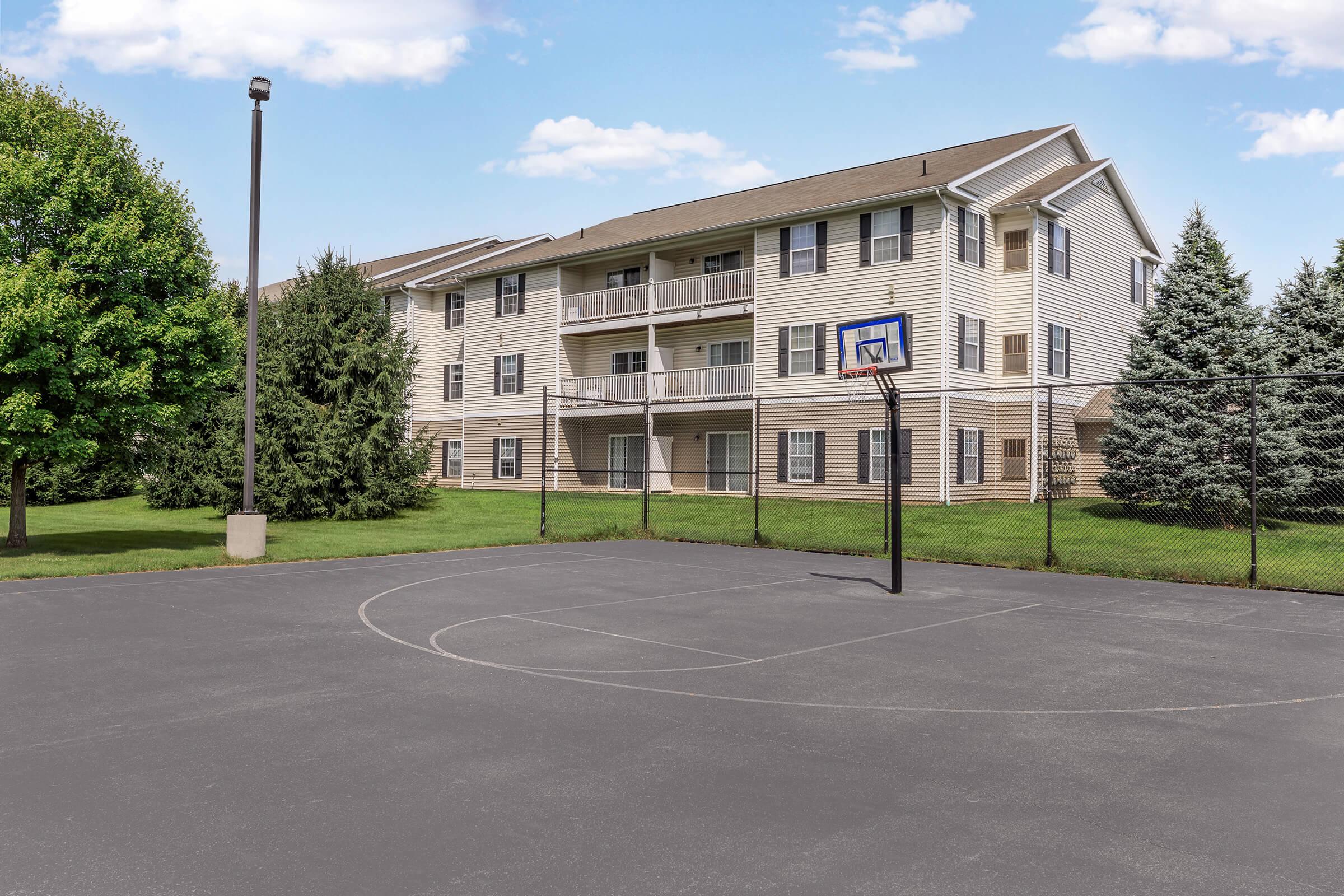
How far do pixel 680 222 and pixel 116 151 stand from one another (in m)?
20.1

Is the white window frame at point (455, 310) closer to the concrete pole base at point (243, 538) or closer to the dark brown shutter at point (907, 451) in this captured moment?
the dark brown shutter at point (907, 451)

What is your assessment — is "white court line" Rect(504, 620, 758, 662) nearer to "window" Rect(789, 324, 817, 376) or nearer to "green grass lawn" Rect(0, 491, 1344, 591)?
"green grass lawn" Rect(0, 491, 1344, 591)

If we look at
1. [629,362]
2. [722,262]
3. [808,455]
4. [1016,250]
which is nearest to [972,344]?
[1016,250]

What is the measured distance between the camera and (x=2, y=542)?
63.6 ft

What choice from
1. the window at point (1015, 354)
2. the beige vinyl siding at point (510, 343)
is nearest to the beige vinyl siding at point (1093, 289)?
the window at point (1015, 354)

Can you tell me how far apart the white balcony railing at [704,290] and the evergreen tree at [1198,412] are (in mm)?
11812

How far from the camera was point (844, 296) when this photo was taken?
28641 millimetres

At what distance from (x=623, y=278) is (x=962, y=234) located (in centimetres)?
1315

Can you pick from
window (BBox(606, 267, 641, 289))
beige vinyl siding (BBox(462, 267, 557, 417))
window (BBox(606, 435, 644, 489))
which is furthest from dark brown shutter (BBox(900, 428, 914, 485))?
beige vinyl siding (BBox(462, 267, 557, 417))

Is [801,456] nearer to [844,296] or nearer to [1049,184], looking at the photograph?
[844,296]

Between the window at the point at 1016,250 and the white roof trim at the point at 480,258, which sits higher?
the white roof trim at the point at 480,258

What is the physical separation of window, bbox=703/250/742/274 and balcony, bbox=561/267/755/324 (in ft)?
1.36

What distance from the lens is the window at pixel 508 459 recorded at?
37.0 metres

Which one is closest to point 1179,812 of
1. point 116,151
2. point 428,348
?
point 116,151
